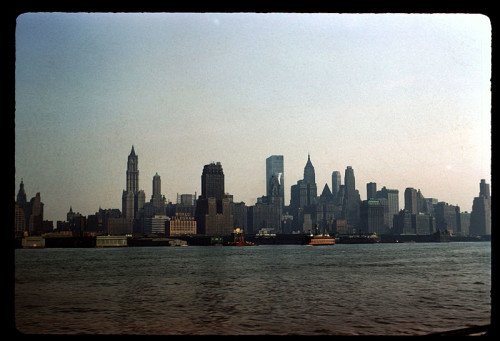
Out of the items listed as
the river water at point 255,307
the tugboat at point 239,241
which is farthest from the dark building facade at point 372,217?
the river water at point 255,307

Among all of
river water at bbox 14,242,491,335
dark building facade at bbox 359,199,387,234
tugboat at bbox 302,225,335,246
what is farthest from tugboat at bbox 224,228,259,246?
river water at bbox 14,242,491,335

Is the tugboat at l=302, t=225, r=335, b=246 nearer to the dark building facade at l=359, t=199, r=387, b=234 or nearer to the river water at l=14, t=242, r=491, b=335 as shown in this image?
the dark building facade at l=359, t=199, r=387, b=234

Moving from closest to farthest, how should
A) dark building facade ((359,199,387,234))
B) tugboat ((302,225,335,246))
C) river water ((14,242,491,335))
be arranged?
1. river water ((14,242,491,335))
2. tugboat ((302,225,335,246))
3. dark building facade ((359,199,387,234))

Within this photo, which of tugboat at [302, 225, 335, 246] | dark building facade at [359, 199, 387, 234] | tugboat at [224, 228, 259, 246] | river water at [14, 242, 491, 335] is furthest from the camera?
dark building facade at [359, 199, 387, 234]

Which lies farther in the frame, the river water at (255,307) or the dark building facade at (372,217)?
the dark building facade at (372,217)

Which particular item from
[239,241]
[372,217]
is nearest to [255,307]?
[239,241]

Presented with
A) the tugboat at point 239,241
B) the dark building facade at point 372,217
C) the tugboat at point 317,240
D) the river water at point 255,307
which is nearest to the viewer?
the river water at point 255,307

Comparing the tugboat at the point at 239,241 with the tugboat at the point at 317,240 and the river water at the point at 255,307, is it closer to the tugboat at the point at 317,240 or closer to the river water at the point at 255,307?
the tugboat at the point at 317,240

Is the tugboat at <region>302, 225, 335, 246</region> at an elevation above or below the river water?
below

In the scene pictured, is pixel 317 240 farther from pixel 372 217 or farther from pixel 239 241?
pixel 372 217

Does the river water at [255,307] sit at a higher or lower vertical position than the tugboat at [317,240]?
higher
